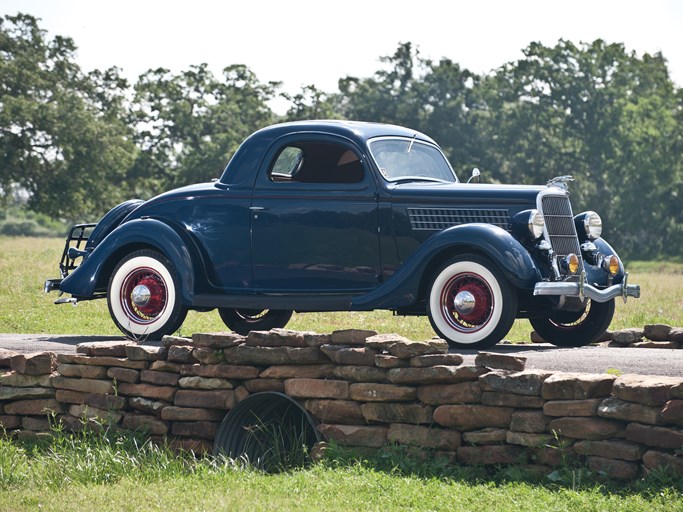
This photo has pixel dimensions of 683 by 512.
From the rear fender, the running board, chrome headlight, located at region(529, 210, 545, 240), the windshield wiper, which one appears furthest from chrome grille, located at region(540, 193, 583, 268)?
the rear fender

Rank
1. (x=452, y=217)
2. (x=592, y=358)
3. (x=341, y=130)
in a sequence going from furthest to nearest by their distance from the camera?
(x=341, y=130), (x=452, y=217), (x=592, y=358)

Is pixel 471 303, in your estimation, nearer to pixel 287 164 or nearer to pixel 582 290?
pixel 582 290

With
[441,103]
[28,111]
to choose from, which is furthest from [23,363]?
[441,103]

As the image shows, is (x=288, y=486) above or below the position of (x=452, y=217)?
below

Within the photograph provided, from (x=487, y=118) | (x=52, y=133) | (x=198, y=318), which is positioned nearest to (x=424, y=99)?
(x=487, y=118)

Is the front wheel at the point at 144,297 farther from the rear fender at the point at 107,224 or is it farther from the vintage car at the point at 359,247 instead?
the rear fender at the point at 107,224

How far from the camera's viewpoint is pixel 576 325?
9.37 meters

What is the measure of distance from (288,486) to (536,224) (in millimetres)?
3277

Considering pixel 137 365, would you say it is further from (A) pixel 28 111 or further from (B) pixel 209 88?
(B) pixel 209 88

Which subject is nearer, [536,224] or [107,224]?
[536,224]

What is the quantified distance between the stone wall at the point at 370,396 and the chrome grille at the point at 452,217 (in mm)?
1675

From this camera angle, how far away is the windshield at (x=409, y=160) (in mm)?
9023

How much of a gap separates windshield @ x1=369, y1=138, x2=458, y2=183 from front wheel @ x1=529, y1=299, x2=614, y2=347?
1.63m

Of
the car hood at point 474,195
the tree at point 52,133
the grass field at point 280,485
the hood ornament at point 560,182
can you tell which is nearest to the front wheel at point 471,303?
the car hood at point 474,195
